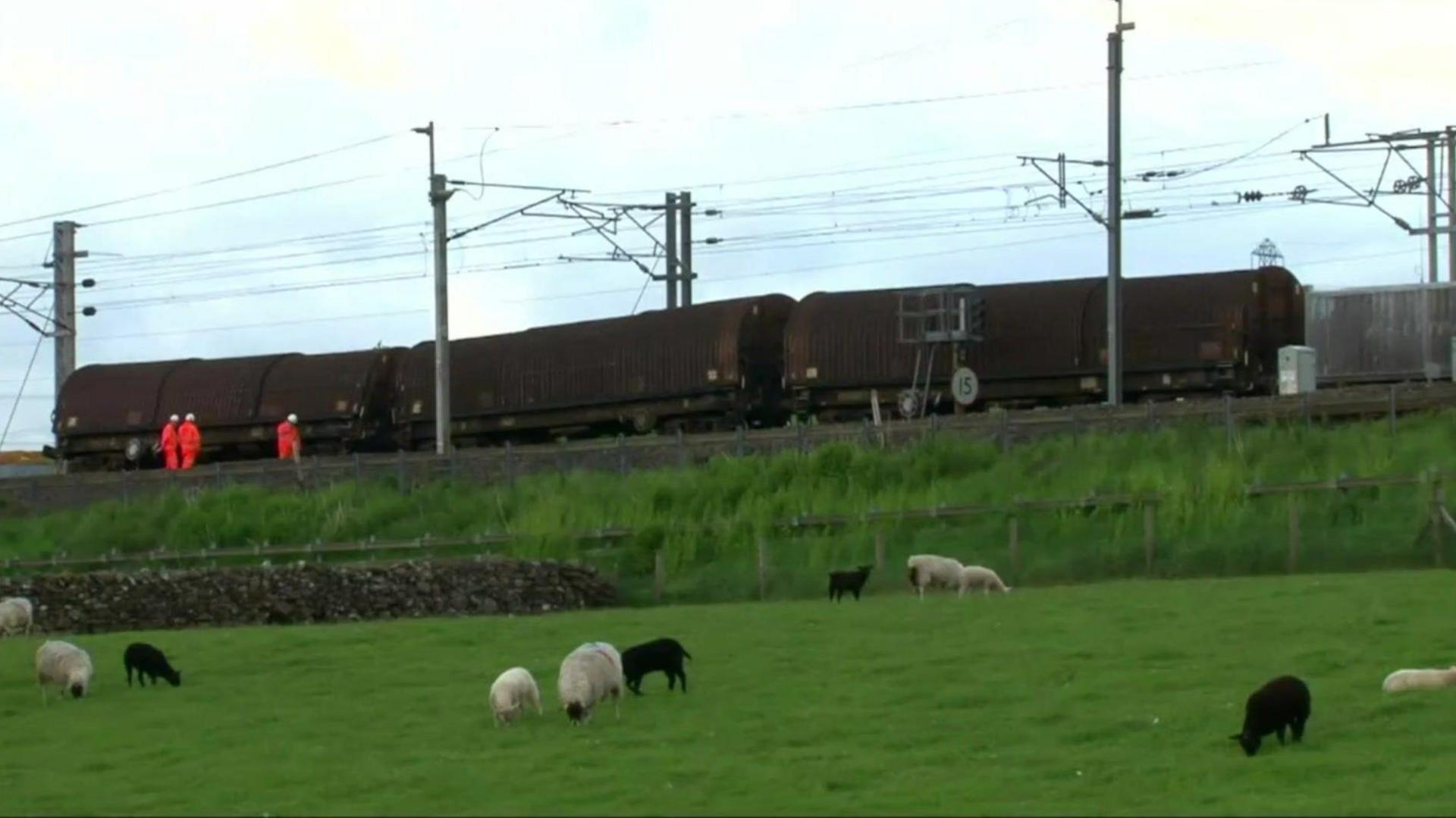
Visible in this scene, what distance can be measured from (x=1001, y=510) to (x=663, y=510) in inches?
354

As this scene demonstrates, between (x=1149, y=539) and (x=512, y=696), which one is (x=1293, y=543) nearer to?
(x=1149, y=539)

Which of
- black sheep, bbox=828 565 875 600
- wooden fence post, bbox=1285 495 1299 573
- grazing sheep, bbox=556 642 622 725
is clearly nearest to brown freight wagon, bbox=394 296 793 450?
wooden fence post, bbox=1285 495 1299 573

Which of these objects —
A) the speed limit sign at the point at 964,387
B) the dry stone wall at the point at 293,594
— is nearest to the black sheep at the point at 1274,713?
the dry stone wall at the point at 293,594

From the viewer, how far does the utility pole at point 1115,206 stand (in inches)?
2031

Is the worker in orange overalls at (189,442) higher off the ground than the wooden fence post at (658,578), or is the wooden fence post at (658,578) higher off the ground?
the worker in orange overalls at (189,442)

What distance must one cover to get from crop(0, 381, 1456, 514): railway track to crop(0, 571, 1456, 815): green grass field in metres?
14.8

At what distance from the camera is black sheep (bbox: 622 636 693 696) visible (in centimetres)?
2547

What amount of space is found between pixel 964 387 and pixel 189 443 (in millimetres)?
23043

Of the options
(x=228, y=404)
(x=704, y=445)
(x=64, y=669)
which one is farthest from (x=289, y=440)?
(x=64, y=669)

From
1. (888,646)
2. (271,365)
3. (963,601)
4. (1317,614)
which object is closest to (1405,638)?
(1317,614)

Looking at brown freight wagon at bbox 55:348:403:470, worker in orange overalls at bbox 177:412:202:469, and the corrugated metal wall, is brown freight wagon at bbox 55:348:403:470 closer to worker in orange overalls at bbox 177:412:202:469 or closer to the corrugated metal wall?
worker in orange overalls at bbox 177:412:202:469

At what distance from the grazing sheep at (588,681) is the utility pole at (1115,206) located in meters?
28.5

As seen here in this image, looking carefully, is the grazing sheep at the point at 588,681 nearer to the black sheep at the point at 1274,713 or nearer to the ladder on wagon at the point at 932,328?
the black sheep at the point at 1274,713

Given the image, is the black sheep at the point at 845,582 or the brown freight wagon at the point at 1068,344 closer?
the black sheep at the point at 845,582
